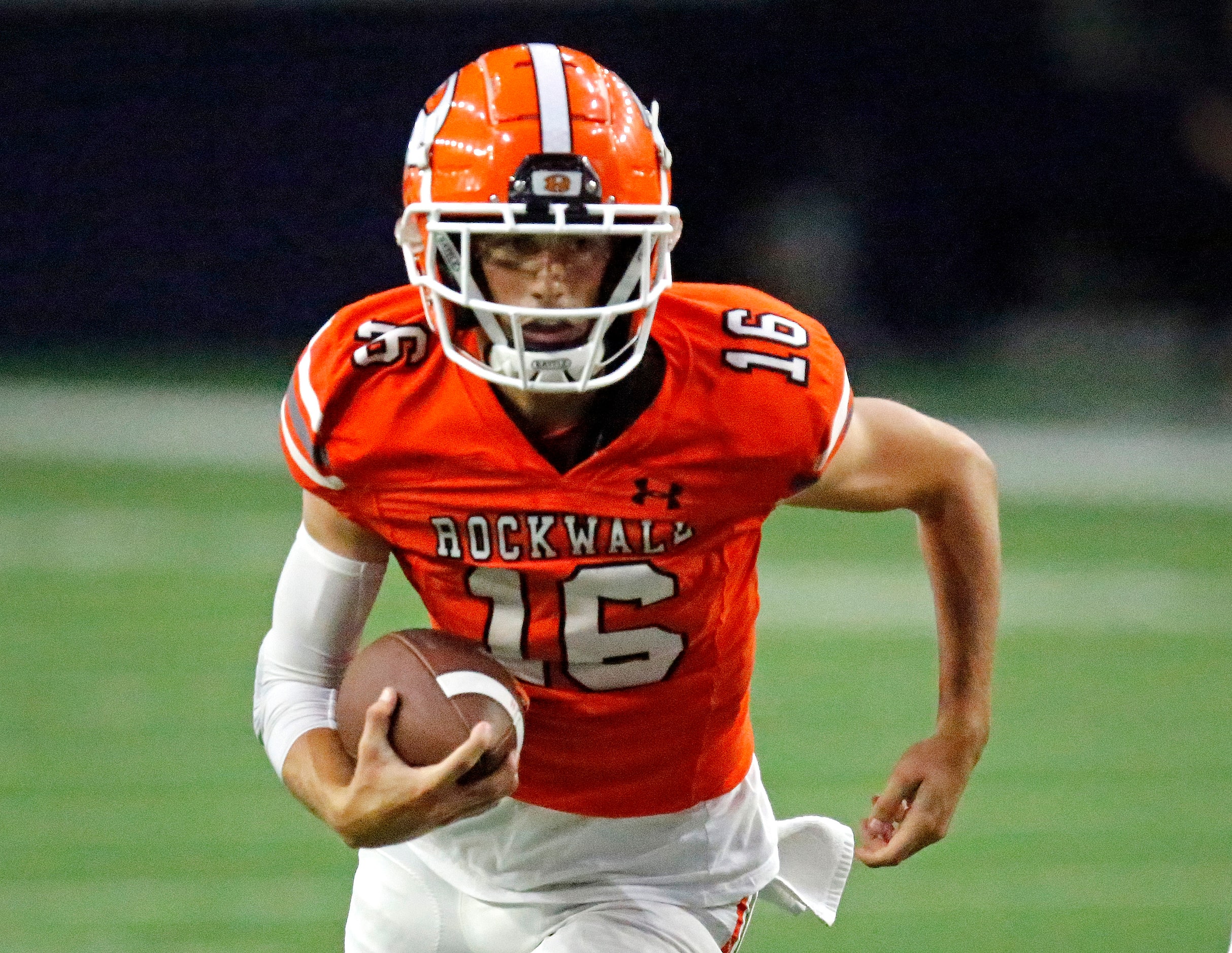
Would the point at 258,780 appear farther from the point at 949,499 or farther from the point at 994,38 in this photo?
the point at 994,38

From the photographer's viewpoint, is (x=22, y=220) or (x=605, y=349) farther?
(x=22, y=220)

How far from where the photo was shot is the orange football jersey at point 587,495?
2162mm

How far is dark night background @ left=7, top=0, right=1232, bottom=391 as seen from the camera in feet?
36.0

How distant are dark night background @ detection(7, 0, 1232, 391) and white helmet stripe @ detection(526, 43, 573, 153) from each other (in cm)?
862

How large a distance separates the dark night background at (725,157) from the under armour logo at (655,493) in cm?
867

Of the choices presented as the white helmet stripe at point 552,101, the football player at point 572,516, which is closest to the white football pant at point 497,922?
the football player at point 572,516

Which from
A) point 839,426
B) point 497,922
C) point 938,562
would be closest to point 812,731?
point 938,562

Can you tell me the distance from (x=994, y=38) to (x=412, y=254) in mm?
9679

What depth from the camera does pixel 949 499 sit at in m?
2.40

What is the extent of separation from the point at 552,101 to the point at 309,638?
2.29ft

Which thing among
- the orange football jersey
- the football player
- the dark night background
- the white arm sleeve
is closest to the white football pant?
the football player

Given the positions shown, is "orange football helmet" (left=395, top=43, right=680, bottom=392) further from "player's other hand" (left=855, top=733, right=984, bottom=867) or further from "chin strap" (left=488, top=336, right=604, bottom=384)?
"player's other hand" (left=855, top=733, right=984, bottom=867)

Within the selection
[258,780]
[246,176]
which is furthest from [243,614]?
[246,176]

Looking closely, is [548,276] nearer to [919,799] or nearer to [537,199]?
[537,199]
